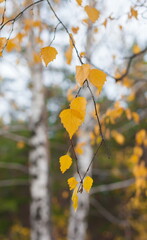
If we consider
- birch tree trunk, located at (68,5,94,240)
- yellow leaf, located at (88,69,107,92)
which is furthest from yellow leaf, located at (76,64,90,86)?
birch tree trunk, located at (68,5,94,240)

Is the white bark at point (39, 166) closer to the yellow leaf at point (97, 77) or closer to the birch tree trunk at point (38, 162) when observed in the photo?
the birch tree trunk at point (38, 162)

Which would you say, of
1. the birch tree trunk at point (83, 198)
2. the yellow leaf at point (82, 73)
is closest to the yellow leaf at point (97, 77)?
the yellow leaf at point (82, 73)

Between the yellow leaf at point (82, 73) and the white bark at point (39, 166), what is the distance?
2.77 meters

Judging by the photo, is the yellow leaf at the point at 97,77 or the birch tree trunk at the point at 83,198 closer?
the yellow leaf at the point at 97,77

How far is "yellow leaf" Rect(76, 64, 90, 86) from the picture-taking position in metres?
0.79

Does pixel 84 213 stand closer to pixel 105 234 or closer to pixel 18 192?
pixel 18 192

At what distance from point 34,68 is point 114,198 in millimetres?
3802

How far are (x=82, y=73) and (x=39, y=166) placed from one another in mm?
2808

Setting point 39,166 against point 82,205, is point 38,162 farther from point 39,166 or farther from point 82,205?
point 82,205

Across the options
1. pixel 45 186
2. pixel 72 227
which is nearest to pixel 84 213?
pixel 72 227

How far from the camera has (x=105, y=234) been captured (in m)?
6.61

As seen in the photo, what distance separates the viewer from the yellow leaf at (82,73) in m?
0.79

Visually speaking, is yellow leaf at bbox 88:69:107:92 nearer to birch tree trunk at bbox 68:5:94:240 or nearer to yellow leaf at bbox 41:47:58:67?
yellow leaf at bbox 41:47:58:67

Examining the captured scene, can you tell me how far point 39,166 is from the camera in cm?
349
